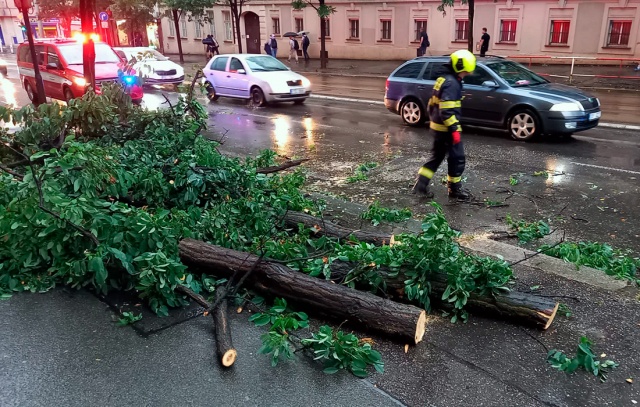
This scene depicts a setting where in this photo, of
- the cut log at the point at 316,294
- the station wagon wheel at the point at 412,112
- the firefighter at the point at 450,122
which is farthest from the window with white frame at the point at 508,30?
the cut log at the point at 316,294

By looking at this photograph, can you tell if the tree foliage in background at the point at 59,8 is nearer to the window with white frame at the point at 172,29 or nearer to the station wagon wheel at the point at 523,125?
the window with white frame at the point at 172,29

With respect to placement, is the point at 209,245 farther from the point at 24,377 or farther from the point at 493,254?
the point at 493,254

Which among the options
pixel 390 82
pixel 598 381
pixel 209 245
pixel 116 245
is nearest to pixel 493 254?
pixel 598 381

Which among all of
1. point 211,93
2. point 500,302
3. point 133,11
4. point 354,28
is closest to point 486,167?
point 500,302

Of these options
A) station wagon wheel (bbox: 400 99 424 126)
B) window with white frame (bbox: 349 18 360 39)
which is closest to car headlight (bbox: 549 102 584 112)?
station wagon wheel (bbox: 400 99 424 126)

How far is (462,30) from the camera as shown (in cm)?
2697

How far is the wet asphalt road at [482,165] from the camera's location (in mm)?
6719

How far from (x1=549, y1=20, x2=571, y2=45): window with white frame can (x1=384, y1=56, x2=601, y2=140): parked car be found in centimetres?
1419

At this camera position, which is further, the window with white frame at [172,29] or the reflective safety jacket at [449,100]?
the window with white frame at [172,29]

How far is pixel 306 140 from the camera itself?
1176 centimetres

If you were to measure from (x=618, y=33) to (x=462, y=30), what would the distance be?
7357 mm

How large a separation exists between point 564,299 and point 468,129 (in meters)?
8.45

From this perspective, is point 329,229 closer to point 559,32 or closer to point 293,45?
point 559,32

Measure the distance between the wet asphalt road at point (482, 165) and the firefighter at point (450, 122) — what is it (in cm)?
30
